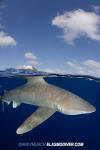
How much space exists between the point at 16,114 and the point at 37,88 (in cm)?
1657

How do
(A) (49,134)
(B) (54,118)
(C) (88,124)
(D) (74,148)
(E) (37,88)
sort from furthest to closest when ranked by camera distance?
(C) (88,124)
(B) (54,118)
(A) (49,134)
(D) (74,148)
(E) (37,88)

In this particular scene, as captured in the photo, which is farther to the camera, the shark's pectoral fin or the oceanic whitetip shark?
the oceanic whitetip shark

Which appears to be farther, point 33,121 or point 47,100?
point 47,100

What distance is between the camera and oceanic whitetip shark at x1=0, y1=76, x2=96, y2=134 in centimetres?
718

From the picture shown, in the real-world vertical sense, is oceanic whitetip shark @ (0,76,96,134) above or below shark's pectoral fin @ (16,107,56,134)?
above

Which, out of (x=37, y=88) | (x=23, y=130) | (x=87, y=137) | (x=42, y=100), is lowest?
(x=87, y=137)

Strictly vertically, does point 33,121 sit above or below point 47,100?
below

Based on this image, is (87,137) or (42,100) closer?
(42,100)

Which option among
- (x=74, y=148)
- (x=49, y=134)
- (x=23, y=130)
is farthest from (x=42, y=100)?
(x=49, y=134)

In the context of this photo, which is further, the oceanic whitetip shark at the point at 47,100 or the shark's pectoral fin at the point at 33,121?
the oceanic whitetip shark at the point at 47,100

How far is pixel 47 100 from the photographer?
27.3ft

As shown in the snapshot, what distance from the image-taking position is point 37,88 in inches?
360

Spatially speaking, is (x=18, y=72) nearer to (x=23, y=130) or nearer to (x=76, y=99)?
(x=76, y=99)

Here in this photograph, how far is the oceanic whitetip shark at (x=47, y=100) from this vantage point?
23.6 ft
